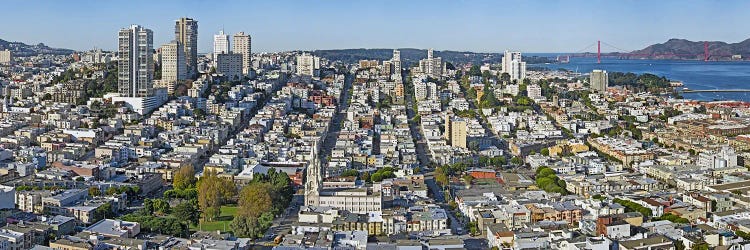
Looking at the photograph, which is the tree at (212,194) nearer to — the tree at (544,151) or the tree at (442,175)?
the tree at (442,175)

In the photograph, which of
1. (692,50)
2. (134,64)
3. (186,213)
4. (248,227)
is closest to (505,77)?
(134,64)

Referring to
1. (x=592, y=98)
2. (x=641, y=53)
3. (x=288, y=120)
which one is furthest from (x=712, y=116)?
(x=641, y=53)

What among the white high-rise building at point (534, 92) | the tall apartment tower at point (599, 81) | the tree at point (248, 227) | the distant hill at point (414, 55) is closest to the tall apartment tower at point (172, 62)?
the white high-rise building at point (534, 92)

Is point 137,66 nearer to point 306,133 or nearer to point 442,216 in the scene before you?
point 306,133

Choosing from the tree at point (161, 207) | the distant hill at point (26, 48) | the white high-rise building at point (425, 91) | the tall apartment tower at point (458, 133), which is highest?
the distant hill at point (26, 48)

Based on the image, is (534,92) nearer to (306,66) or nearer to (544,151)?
(306,66)

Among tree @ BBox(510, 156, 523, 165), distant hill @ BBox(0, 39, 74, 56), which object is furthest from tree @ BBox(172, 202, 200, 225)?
distant hill @ BBox(0, 39, 74, 56)
